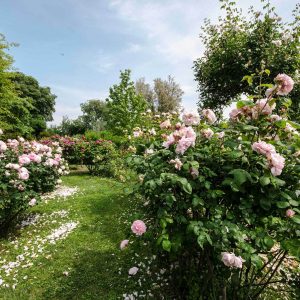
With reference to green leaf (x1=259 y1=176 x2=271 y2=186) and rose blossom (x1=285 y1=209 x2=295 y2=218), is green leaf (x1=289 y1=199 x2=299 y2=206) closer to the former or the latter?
rose blossom (x1=285 y1=209 x2=295 y2=218)

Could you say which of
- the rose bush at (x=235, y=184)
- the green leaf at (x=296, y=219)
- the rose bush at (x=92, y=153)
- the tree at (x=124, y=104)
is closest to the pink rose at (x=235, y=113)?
the rose bush at (x=235, y=184)

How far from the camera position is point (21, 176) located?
13.8 ft

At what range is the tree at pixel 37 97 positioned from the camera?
33.6 m

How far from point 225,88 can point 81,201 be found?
6304 mm

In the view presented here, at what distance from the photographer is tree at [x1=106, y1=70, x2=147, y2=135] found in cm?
1730

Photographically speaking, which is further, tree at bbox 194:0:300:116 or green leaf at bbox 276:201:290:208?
tree at bbox 194:0:300:116

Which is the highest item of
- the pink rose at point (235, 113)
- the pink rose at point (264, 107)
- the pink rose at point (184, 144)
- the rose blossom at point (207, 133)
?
the pink rose at point (264, 107)

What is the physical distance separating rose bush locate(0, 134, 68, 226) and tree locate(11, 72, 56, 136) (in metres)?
28.8

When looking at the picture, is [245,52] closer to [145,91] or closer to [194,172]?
[194,172]

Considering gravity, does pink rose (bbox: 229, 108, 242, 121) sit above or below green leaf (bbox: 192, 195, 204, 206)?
above

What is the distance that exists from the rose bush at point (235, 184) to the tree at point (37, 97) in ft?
108

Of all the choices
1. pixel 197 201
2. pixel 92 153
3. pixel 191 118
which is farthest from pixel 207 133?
pixel 92 153

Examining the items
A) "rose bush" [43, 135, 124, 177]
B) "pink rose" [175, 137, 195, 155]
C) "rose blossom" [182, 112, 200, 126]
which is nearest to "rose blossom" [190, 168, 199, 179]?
"pink rose" [175, 137, 195, 155]

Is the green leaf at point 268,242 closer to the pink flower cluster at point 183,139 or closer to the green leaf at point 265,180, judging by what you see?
the green leaf at point 265,180
